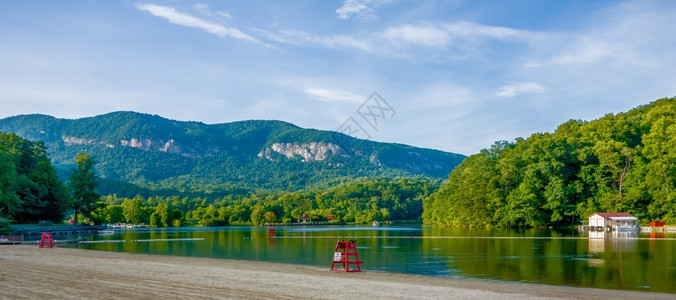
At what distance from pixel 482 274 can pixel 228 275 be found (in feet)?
32.0

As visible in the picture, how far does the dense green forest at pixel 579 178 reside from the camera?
71.6 m

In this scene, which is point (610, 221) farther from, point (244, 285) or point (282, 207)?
point (282, 207)

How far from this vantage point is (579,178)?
82062 mm

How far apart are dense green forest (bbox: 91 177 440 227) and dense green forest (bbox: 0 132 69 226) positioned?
41965 millimetres

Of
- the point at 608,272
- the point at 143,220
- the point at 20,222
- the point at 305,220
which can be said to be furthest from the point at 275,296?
the point at 305,220

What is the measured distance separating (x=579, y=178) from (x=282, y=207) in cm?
9066

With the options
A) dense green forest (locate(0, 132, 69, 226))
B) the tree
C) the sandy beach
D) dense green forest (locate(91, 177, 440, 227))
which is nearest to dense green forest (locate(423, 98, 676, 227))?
dense green forest (locate(91, 177, 440, 227))

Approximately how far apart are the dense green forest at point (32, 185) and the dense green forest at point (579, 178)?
6545cm

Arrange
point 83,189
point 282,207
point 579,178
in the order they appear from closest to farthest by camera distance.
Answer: point 579,178
point 83,189
point 282,207

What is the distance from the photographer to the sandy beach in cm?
→ 1360

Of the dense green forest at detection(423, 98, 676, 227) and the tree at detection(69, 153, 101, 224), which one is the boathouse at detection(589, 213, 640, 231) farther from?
the tree at detection(69, 153, 101, 224)

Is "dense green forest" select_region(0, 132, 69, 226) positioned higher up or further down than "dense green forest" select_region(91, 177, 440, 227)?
higher up

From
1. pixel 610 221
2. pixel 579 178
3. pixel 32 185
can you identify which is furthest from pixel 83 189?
pixel 610 221

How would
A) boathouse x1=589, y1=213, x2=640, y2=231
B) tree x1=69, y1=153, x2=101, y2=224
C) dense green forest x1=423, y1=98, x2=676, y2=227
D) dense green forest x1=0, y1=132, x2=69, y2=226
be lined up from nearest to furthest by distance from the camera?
boathouse x1=589, y1=213, x2=640, y2=231, dense green forest x1=0, y1=132, x2=69, y2=226, dense green forest x1=423, y1=98, x2=676, y2=227, tree x1=69, y1=153, x2=101, y2=224
